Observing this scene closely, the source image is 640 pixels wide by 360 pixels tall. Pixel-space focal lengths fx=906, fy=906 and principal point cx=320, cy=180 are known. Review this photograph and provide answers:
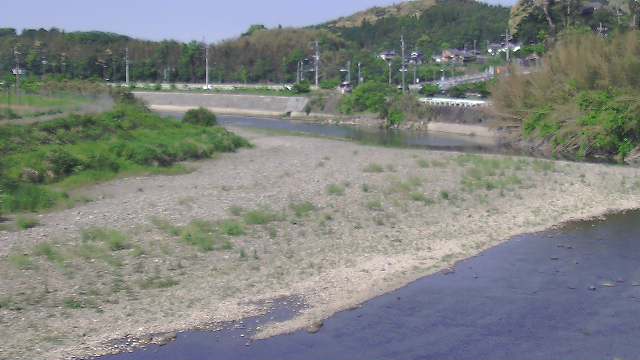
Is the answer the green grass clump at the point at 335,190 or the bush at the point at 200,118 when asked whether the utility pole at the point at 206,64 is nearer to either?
the bush at the point at 200,118

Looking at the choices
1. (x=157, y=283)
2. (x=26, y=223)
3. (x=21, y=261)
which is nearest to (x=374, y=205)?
(x=26, y=223)

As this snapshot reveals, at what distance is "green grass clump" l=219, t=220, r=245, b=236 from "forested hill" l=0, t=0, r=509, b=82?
77.2 meters

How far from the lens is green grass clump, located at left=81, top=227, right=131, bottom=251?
2012cm

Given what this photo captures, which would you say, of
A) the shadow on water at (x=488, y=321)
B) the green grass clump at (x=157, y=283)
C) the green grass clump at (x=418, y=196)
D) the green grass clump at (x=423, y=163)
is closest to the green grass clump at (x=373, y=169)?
the green grass clump at (x=423, y=163)

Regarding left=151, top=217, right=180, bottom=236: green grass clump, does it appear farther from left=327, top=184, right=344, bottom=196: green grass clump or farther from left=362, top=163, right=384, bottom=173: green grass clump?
left=362, top=163, right=384, bottom=173: green grass clump

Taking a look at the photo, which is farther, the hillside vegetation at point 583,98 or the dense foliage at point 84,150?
the hillside vegetation at point 583,98

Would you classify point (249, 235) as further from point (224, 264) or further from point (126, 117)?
point (126, 117)

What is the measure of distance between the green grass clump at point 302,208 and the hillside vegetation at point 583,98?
23.9m

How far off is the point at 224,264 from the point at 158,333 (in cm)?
423

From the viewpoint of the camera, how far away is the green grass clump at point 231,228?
2191cm

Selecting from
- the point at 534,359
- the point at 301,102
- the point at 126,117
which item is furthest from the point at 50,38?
the point at 534,359

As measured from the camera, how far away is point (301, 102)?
88500mm

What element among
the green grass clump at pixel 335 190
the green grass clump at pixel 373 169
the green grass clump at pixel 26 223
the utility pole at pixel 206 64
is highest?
the utility pole at pixel 206 64

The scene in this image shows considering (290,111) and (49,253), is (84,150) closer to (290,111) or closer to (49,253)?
(49,253)
